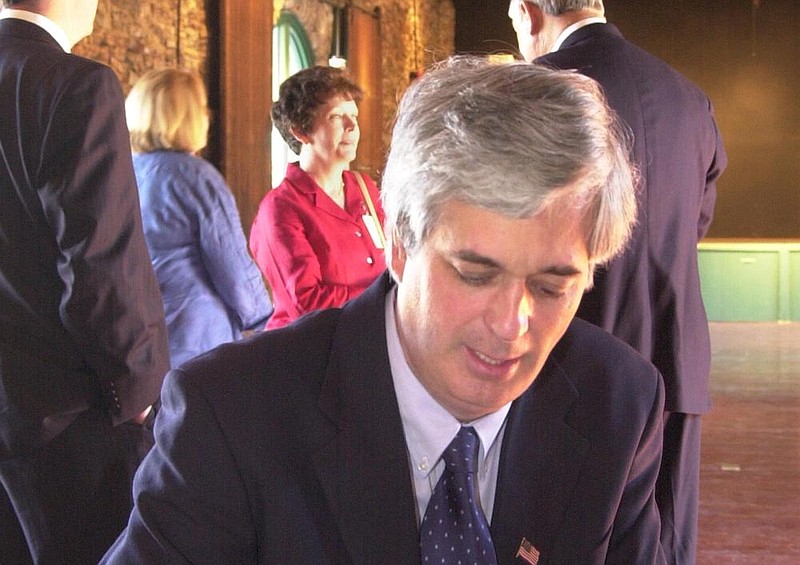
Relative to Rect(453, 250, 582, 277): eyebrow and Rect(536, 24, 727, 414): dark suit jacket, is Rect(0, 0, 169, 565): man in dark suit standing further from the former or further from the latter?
Rect(453, 250, 582, 277): eyebrow

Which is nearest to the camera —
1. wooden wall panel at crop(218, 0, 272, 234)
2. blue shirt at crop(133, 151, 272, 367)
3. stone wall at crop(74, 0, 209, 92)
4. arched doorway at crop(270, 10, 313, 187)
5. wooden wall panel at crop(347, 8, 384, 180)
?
blue shirt at crop(133, 151, 272, 367)

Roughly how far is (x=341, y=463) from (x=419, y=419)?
0.39 ft

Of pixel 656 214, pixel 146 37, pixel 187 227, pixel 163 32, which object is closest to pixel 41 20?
pixel 187 227

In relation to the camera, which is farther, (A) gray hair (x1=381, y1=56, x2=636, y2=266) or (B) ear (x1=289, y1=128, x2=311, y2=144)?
(B) ear (x1=289, y1=128, x2=311, y2=144)

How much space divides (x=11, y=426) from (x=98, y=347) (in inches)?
8.7

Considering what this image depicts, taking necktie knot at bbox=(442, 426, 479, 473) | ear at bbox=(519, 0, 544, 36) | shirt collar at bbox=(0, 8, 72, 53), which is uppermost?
ear at bbox=(519, 0, 544, 36)

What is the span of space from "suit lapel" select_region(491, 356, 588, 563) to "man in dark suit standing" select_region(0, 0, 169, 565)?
3.55 feet

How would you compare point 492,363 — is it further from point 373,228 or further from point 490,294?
point 373,228

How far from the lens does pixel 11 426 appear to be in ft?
7.43

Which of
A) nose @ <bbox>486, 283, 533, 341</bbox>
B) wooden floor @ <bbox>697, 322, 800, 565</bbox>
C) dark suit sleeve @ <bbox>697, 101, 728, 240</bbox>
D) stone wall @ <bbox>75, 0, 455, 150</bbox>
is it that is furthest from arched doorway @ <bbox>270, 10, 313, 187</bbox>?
nose @ <bbox>486, 283, 533, 341</bbox>

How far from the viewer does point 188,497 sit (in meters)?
1.26

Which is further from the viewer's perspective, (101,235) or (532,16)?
(532,16)

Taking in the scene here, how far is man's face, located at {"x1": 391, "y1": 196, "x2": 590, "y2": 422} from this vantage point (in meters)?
1.22

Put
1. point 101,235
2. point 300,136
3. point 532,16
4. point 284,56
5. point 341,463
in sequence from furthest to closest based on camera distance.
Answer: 1. point 284,56
2. point 300,136
3. point 532,16
4. point 101,235
5. point 341,463
